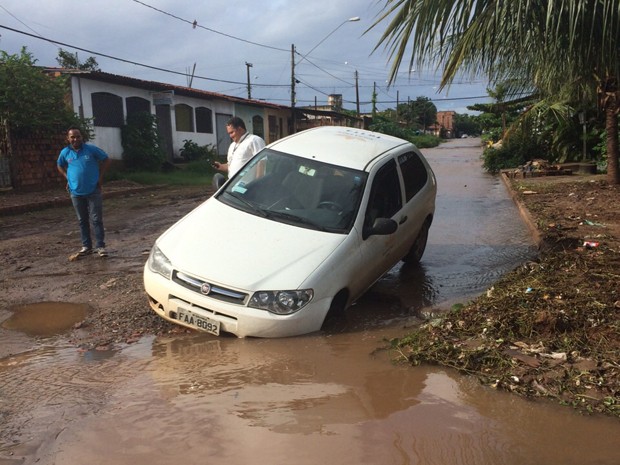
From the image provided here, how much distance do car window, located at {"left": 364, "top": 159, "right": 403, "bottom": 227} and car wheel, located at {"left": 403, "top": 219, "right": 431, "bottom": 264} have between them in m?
1.16

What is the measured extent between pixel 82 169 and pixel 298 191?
338 centimetres

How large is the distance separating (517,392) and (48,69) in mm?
20611

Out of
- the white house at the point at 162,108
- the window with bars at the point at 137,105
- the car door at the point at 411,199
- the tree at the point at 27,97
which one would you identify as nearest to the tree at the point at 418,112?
the white house at the point at 162,108

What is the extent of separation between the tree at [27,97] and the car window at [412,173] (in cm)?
1240

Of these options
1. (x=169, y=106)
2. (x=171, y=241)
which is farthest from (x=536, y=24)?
(x=169, y=106)

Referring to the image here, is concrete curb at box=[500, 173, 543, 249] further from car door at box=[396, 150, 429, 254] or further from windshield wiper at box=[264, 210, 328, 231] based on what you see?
windshield wiper at box=[264, 210, 328, 231]

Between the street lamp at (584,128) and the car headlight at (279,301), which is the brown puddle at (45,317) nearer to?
the car headlight at (279,301)

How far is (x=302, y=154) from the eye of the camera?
20.2 feet

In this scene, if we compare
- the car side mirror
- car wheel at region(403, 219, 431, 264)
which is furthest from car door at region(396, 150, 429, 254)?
the car side mirror

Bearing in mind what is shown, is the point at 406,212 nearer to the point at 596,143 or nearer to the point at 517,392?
the point at 517,392

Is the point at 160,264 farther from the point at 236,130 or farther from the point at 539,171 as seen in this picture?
the point at 539,171

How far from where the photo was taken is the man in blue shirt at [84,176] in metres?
7.53

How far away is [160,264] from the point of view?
4934mm

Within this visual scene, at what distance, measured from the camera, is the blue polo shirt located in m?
7.53
